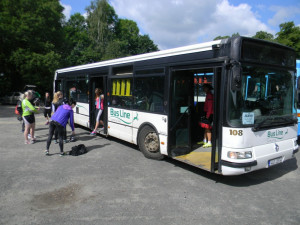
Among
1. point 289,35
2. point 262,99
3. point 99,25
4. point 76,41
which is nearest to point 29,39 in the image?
point 76,41

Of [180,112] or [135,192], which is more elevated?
[180,112]

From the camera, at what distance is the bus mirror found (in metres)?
4.16

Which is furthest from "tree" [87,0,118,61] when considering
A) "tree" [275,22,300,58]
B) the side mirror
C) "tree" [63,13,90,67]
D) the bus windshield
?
the side mirror

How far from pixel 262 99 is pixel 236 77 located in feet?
3.26

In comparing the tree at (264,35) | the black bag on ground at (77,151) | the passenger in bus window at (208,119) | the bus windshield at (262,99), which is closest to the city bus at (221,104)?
the bus windshield at (262,99)

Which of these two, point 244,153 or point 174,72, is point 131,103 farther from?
point 244,153

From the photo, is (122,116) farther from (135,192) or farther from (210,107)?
(135,192)

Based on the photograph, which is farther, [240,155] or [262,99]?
[262,99]

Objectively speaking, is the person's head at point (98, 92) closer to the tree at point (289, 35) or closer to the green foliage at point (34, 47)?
the green foliage at point (34, 47)

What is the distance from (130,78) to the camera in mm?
7297

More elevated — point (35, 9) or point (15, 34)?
point (35, 9)

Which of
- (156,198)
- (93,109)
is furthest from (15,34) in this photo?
(156,198)

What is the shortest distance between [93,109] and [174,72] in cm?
496

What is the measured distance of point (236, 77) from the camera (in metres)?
4.16
